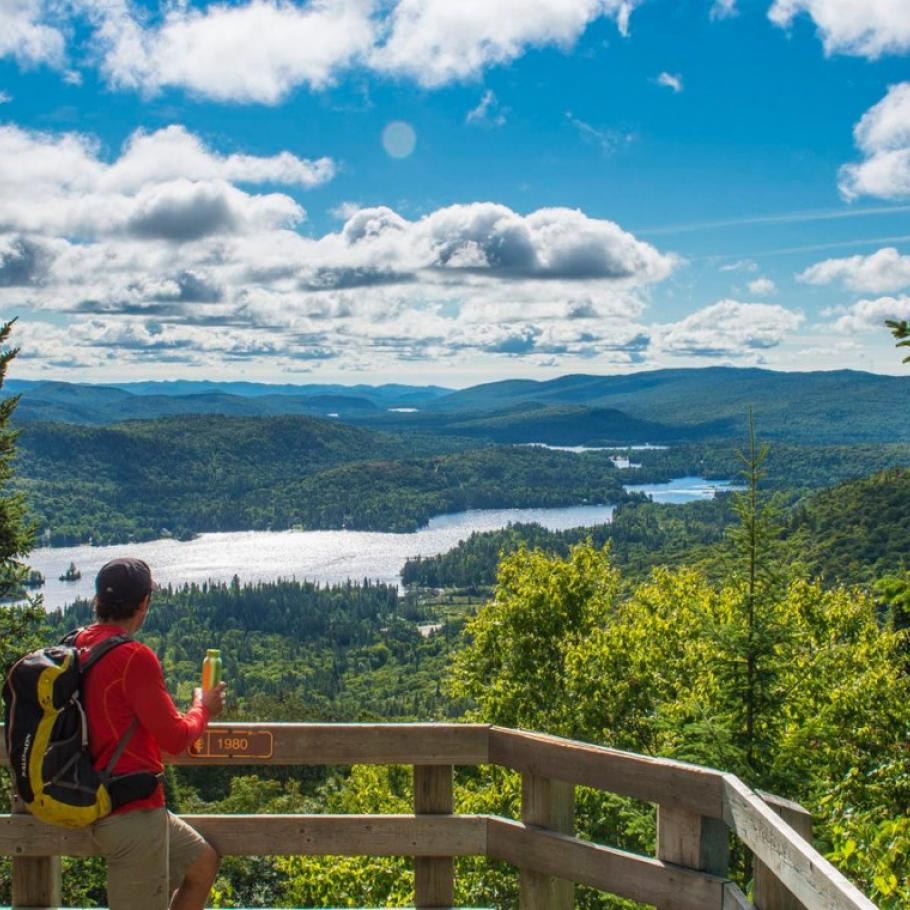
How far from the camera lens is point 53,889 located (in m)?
5.03

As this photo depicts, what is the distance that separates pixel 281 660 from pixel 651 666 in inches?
6117

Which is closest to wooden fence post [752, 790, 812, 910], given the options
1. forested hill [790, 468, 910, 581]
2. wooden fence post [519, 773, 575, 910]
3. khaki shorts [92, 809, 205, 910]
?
wooden fence post [519, 773, 575, 910]

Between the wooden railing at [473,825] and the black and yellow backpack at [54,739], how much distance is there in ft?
3.50

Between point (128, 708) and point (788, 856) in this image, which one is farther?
point (128, 708)

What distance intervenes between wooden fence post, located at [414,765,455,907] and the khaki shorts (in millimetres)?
1471

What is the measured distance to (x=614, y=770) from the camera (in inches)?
182

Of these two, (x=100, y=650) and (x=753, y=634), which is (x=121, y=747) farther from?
(x=753, y=634)

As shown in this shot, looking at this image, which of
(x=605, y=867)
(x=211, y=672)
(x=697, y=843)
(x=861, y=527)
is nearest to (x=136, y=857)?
(x=211, y=672)

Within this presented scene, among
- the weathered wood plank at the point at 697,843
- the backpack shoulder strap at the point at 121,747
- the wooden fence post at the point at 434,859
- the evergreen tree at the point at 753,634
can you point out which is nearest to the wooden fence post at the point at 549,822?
the wooden fence post at the point at 434,859

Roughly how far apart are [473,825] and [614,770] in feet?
3.05

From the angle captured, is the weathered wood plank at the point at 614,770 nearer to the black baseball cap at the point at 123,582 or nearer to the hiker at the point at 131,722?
the hiker at the point at 131,722

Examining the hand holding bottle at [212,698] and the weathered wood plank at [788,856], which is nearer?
the weathered wood plank at [788,856]

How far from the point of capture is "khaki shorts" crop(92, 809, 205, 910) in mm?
4008

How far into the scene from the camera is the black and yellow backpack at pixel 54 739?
3.84m
